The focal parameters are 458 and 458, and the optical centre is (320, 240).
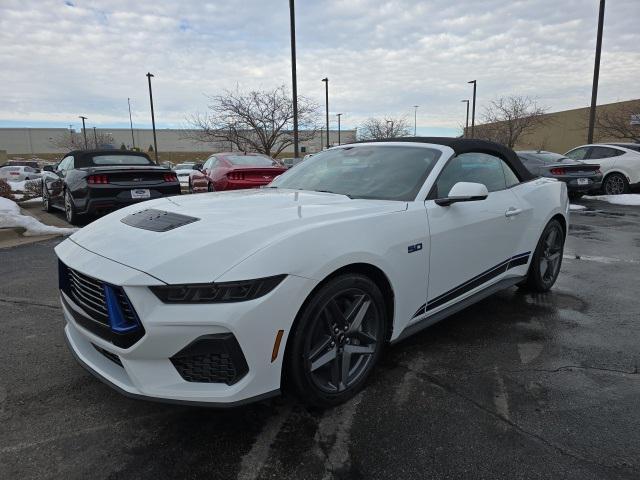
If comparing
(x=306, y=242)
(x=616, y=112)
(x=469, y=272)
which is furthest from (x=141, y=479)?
(x=616, y=112)

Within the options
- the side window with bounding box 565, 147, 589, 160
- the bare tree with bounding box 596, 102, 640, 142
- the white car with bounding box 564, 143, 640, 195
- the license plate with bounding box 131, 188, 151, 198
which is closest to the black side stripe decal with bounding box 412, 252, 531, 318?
the license plate with bounding box 131, 188, 151, 198

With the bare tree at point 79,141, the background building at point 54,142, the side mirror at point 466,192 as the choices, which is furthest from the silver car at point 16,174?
the background building at point 54,142

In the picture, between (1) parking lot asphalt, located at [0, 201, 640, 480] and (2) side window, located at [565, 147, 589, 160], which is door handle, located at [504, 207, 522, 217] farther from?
(2) side window, located at [565, 147, 589, 160]

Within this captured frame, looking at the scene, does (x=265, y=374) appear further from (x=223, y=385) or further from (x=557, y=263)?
(x=557, y=263)

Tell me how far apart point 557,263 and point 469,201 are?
6.63 feet

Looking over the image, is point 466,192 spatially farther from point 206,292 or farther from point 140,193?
point 140,193

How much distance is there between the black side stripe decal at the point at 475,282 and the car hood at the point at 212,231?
2.32ft

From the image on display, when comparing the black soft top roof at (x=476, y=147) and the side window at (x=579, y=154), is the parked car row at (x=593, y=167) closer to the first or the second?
the side window at (x=579, y=154)

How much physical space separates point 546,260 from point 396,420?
9.44 feet

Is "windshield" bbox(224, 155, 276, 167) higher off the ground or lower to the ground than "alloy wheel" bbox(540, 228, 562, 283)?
higher

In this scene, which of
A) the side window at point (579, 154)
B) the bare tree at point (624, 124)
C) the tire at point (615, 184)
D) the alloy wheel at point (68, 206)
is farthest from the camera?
the bare tree at point (624, 124)

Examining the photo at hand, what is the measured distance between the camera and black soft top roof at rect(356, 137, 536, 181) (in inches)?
142

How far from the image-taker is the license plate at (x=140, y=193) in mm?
7852

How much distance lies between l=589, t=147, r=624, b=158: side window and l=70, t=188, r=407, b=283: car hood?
→ 1373 cm
